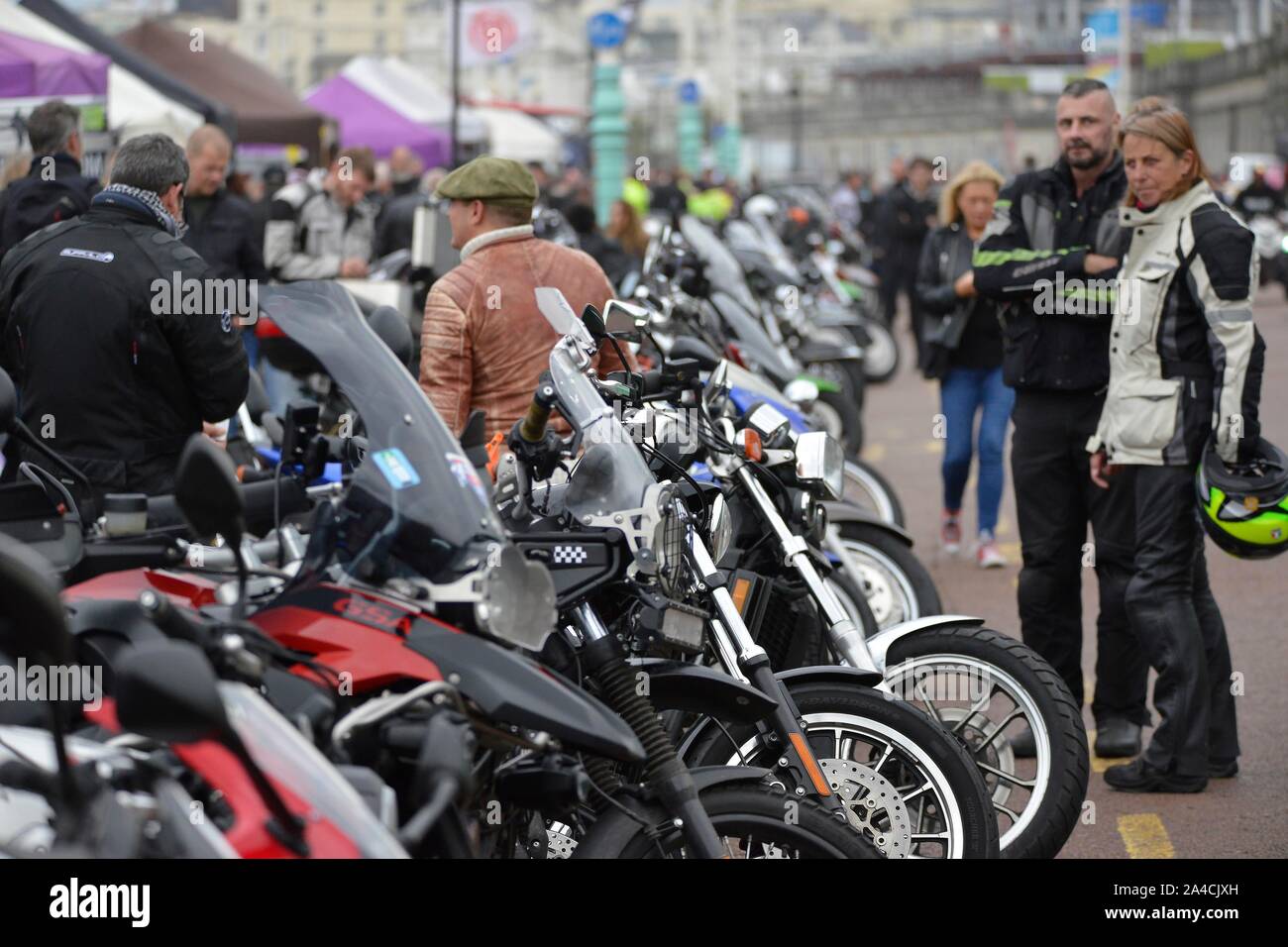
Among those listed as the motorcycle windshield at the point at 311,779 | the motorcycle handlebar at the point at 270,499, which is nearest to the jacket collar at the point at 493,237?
the motorcycle handlebar at the point at 270,499

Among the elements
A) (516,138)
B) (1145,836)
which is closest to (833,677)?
(1145,836)

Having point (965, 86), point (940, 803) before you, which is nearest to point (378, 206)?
point (940, 803)

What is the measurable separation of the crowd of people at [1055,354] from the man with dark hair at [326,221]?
618cm

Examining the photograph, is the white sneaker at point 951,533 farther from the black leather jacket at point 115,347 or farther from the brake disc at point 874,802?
the brake disc at point 874,802

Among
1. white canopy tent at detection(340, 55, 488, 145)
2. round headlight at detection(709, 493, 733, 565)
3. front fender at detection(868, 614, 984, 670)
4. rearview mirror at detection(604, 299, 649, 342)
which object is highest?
white canopy tent at detection(340, 55, 488, 145)

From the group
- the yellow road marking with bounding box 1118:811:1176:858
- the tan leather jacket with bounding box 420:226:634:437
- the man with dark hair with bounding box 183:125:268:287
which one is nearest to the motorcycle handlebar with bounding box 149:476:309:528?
the tan leather jacket with bounding box 420:226:634:437

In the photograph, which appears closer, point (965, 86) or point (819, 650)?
point (819, 650)

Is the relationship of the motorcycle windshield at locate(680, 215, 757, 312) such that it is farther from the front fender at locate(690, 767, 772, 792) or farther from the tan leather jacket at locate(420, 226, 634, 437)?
the front fender at locate(690, 767, 772, 792)

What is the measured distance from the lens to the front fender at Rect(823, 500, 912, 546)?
22.6ft

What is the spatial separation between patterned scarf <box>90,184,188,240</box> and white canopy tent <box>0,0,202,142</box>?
6477mm

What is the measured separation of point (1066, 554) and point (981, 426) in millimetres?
3201
